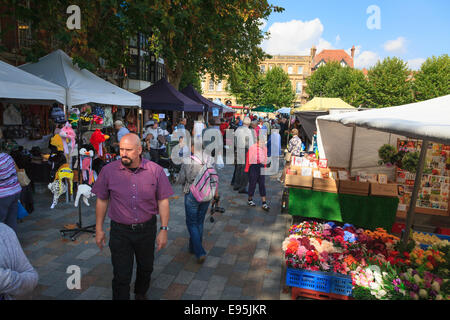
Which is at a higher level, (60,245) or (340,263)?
(340,263)

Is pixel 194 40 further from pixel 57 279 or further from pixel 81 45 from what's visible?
pixel 57 279

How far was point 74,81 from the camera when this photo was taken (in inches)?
273

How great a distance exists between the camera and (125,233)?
2.97m

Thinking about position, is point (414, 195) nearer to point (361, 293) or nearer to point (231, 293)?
point (361, 293)

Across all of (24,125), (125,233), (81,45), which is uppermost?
(81,45)

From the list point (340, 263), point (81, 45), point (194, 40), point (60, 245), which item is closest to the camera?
point (340, 263)

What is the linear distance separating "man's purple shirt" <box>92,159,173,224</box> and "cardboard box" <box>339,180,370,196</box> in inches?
155

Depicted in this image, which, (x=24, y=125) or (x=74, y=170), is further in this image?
(x=24, y=125)

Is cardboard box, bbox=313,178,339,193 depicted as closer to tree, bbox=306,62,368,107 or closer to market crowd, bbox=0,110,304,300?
market crowd, bbox=0,110,304,300

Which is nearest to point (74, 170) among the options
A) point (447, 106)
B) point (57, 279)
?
point (57, 279)

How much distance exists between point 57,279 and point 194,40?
9.65 meters

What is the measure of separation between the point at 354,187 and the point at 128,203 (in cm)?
440

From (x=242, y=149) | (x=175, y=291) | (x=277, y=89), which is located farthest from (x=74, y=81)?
(x=277, y=89)
